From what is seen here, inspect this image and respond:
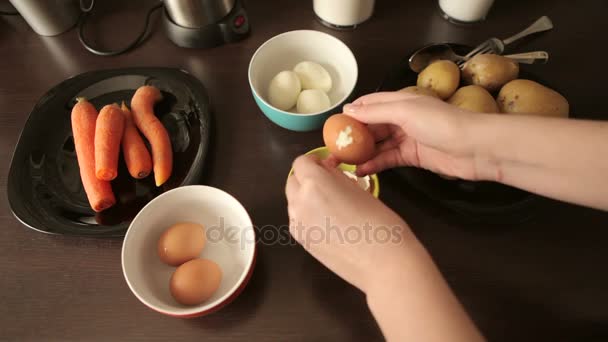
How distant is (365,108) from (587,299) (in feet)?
1.56

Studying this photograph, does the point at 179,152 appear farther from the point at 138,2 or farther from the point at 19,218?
the point at 138,2

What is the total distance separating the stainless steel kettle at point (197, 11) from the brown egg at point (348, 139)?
436 millimetres

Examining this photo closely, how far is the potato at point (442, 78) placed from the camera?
0.73 metres

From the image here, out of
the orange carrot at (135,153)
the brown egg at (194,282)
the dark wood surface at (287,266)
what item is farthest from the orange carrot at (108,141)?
the brown egg at (194,282)

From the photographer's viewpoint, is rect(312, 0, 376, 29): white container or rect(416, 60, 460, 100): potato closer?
rect(416, 60, 460, 100): potato

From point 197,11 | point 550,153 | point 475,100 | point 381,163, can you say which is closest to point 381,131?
point 381,163

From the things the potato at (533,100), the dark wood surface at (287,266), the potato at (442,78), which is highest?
the potato at (442,78)

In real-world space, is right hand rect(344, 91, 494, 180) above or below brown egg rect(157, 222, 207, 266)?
above

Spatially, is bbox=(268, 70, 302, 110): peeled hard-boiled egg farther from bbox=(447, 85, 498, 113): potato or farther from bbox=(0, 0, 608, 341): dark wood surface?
bbox=(447, 85, 498, 113): potato

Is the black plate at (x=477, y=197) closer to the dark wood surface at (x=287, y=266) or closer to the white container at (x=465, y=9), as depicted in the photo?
the dark wood surface at (x=287, y=266)

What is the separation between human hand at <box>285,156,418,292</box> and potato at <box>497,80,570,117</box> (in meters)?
0.36

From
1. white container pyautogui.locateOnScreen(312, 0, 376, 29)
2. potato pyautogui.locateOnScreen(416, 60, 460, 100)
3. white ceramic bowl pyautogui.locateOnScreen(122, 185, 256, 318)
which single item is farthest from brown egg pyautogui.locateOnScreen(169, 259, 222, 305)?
white container pyautogui.locateOnScreen(312, 0, 376, 29)

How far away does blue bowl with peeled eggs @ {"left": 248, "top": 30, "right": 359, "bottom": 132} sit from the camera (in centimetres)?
79

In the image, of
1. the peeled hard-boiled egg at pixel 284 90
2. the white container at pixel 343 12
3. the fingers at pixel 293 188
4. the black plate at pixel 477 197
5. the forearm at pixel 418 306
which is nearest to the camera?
the forearm at pixel 418 306
